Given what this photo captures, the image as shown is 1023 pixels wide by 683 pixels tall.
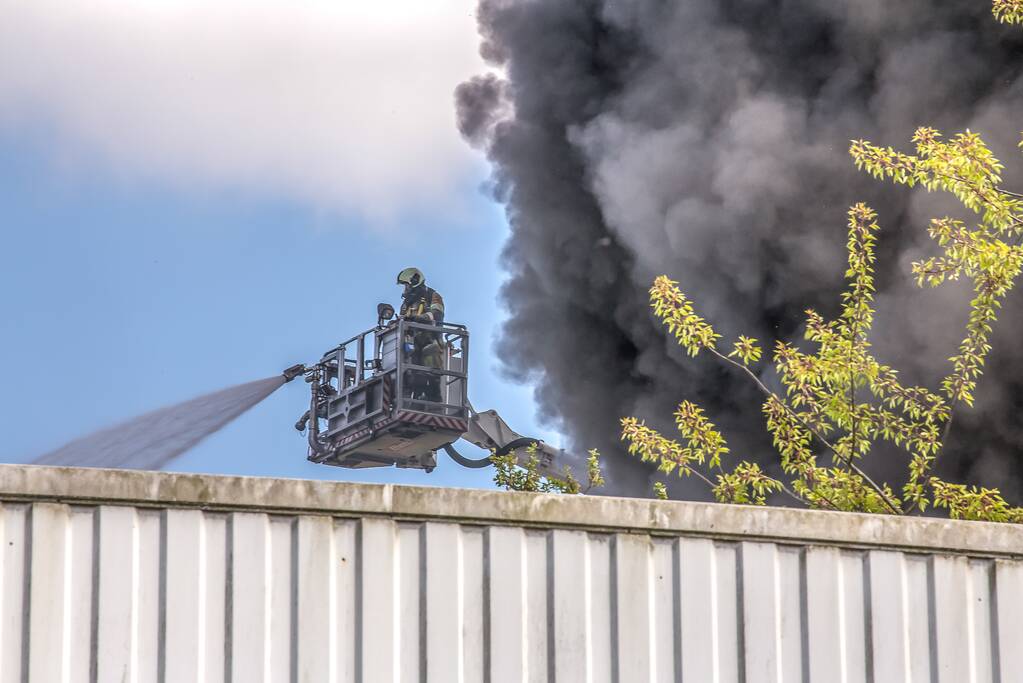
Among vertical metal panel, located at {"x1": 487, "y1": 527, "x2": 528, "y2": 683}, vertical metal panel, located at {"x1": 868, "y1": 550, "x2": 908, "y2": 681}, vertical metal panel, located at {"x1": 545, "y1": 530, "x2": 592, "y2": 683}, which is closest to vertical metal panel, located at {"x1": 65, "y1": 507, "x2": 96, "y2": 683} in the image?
vertical metal panel, located at {"x1": 487, "y1": 527, "x2": 528, "y2": 683}

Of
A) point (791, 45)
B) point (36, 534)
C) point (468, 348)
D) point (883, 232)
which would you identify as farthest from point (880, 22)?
point (36, 534)

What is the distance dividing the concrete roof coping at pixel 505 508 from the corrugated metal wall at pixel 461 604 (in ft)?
0.20

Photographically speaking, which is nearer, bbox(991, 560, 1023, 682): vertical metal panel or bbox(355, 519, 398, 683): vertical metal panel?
bbox(355, 519, 398, 683): vertical metal panel

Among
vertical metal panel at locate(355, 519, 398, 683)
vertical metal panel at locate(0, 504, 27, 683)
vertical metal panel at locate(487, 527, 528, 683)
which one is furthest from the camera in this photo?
vertical metal panel at locate(487, 527, 528, 683)

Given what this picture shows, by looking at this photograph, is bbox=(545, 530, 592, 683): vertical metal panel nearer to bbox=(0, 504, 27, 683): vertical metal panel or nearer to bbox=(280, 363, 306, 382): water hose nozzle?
bbox=(0, 504, 27, 683): vertical metal panel

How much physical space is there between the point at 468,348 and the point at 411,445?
1.85 meters

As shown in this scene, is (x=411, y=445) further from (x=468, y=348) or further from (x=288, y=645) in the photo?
(x=288, y=645)

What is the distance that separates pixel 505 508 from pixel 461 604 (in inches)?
18.8

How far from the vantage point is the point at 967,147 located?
1321 centimetres

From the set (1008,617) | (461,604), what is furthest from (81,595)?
(1008,617)

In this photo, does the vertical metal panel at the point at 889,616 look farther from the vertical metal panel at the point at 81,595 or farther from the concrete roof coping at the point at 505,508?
the vertical metal panel at the point at 81,595

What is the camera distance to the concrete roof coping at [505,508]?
6809mm

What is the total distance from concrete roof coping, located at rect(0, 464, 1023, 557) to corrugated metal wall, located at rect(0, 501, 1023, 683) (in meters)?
0.06

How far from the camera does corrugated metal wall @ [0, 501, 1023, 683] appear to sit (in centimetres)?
675
